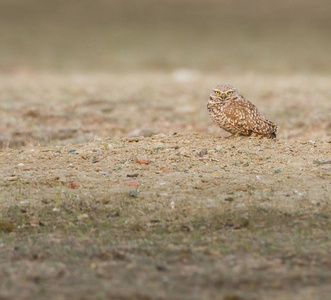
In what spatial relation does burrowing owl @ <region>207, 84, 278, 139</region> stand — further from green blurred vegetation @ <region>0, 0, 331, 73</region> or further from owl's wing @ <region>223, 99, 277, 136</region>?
green blurred vegetation @ <region>0, 0, 331, 73</region>

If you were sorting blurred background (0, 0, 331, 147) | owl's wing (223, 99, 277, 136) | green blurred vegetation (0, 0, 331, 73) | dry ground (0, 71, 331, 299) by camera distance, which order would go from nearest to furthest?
dry ground (0, 71, 331, 299) < owl's wing (223, 99, 277, 136) < blurred background (0, 0, 331, 147) < green blurred vegetation (0, 0, 331, 73)

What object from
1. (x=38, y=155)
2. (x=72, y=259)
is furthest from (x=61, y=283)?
(x=38, y=155)

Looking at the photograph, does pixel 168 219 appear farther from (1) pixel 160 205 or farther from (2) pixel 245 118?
(2) pixel 245 118

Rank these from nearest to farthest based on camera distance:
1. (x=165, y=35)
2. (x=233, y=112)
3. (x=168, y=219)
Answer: (x=168, y=219)
(x=233, y=112)
(x=165, y=35)

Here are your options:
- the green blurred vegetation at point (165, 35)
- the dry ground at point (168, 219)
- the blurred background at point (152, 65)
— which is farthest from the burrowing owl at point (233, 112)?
the green blurred vegetation at point (165, 35)

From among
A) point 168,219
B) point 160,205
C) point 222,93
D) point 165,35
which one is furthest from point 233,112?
point 165,35

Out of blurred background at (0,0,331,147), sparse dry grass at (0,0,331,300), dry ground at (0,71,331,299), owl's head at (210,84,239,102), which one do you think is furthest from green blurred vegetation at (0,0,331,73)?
dry ground at (0,71,331,299)

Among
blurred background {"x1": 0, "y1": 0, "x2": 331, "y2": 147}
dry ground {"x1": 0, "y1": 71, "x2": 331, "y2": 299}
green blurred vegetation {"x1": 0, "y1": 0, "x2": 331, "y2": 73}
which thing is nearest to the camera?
dry ground {"x1": 0, "y1": 71, "x2": 331, "y2": 299}
